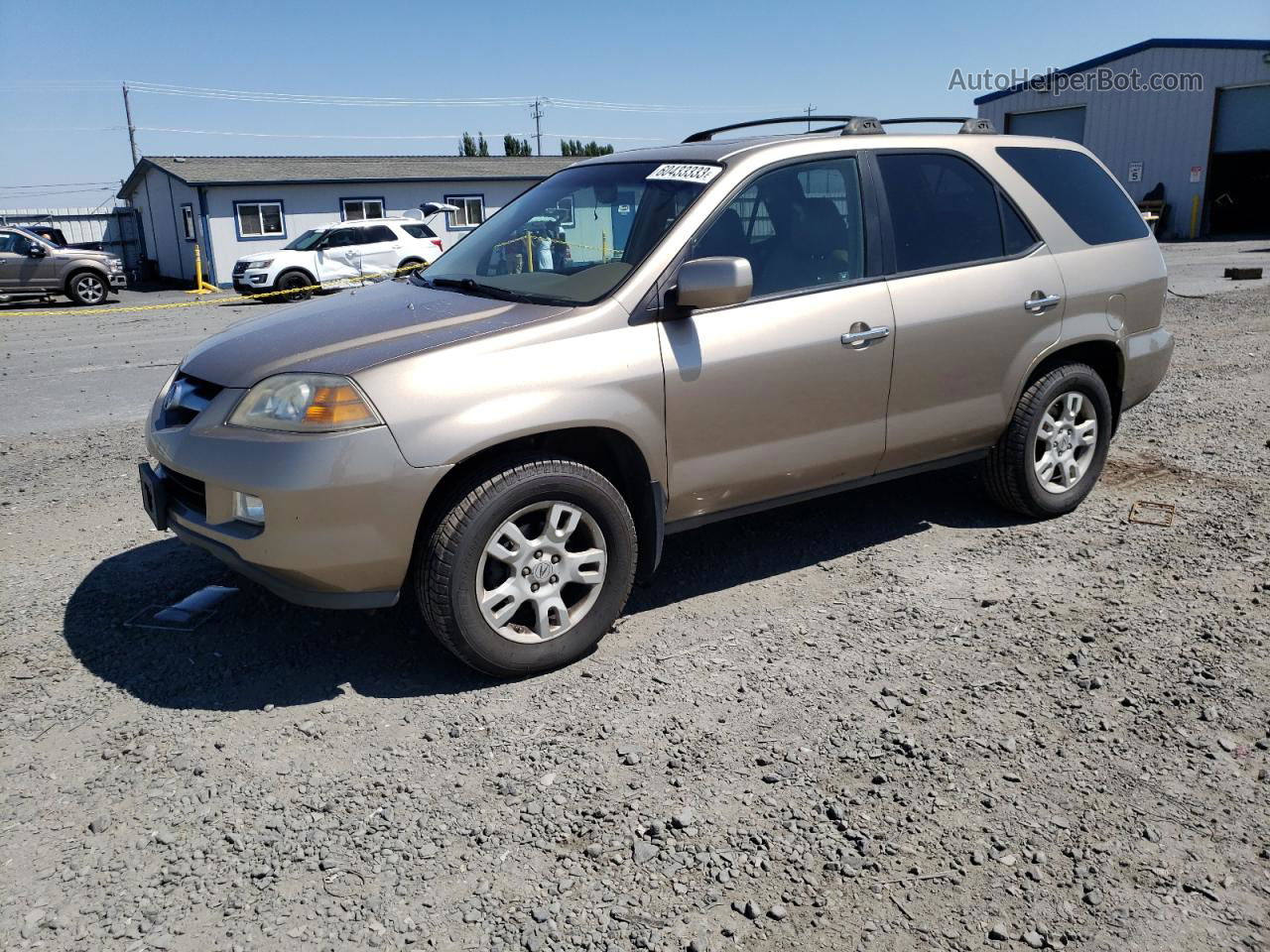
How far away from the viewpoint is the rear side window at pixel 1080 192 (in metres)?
5.15

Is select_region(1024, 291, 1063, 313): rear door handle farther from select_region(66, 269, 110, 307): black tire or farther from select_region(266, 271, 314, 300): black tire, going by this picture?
select_region(66, 269, 110, 307): black tire

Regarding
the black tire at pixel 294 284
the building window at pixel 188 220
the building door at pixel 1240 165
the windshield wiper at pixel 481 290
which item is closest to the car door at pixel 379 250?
the black tire at pixel 294 284

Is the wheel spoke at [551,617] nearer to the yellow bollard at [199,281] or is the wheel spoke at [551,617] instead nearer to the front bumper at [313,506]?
the front bumper at [313,506]

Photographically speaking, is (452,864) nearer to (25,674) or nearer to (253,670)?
(253,670)

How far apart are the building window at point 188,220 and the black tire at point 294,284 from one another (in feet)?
32.3

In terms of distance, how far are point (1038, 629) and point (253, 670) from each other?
3.07 meters

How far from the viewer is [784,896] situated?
263 centimetres

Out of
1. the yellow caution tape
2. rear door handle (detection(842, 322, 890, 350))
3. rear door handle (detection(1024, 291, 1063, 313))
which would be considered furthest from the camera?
the yellow caution tape

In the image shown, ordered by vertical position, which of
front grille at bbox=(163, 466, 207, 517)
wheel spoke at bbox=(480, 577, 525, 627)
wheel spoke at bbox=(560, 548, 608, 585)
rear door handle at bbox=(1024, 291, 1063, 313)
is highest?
rear door handle at bbox=(1024, 291, 1063, 313)

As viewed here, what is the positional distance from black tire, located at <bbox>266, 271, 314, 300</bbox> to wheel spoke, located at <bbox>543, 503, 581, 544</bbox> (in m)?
20.4

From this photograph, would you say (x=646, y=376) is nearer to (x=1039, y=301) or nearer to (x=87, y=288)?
(x=1039, y=301)

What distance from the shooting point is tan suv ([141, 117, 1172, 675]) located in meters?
3.47

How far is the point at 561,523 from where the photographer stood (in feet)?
12.4

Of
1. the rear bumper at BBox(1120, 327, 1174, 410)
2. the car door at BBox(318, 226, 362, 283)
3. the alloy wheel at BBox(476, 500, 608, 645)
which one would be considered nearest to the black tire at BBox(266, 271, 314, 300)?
the car door at BBox(318, 226, 362, 283)
